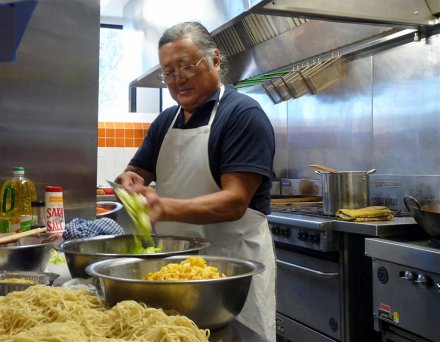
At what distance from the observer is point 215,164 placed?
217 centimetres

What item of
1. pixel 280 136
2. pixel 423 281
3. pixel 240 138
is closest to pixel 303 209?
pixel 280 136

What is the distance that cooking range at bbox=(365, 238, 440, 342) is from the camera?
230cm

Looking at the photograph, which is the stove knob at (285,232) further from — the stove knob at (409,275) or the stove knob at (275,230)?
the stove knob at (409,275)

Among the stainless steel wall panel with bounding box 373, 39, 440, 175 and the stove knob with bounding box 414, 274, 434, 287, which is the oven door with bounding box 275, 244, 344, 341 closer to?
the stove knob with bounding box 414, 274, 434, 287

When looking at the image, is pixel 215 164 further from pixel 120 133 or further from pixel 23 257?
pixel 120 133

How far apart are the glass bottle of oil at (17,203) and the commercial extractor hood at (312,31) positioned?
4.67ft

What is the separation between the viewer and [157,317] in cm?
103

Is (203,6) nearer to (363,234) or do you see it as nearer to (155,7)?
(155,7)

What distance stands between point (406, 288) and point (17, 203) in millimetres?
1669

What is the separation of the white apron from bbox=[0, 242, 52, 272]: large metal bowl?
669mm

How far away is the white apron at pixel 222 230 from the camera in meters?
2.07

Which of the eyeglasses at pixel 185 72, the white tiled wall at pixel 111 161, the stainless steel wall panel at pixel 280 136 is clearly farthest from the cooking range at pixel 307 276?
the white tiled wall at pixel 111 161

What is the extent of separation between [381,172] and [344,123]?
501 mm

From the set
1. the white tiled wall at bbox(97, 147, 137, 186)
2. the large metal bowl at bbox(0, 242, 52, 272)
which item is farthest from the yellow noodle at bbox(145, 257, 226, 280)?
the white tiled wall at bbox(97, 147, 137, 186)
